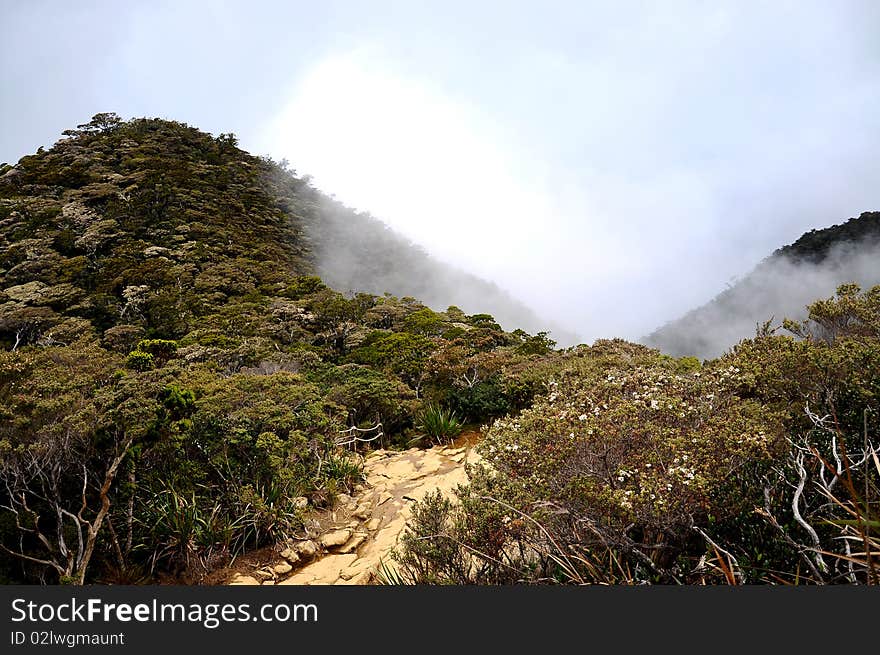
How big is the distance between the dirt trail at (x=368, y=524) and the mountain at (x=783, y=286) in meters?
29.1

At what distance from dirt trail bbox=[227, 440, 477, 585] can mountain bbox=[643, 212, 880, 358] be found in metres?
29.1

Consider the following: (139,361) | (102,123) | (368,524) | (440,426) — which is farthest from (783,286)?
(102,123)

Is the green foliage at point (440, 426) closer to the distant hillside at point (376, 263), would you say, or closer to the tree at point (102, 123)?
the distant hillside at point (376, 263)

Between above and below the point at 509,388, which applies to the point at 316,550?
below

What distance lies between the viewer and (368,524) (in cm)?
758

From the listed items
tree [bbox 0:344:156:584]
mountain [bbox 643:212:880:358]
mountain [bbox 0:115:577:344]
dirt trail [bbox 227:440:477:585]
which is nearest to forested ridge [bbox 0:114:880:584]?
tree [bbox 0:344:156:584]

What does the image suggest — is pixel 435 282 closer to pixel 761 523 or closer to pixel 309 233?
pixel 309 233

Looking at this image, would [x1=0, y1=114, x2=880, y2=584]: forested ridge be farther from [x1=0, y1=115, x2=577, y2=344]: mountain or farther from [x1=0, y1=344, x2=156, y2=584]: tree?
[x1=0, y1=115, x2=577, y2=344]: mountain

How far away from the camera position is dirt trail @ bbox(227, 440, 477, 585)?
6.08 metres

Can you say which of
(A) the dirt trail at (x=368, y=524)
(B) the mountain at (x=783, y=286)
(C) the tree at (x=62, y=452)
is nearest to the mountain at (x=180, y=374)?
(C) the tree at (x=62, y=452)

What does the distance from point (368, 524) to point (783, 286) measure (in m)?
40.6

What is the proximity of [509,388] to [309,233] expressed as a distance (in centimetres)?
3437

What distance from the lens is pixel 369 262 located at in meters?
43.1

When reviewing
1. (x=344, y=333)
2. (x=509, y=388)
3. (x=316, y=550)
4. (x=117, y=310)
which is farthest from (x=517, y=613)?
(x=117, y=310)
